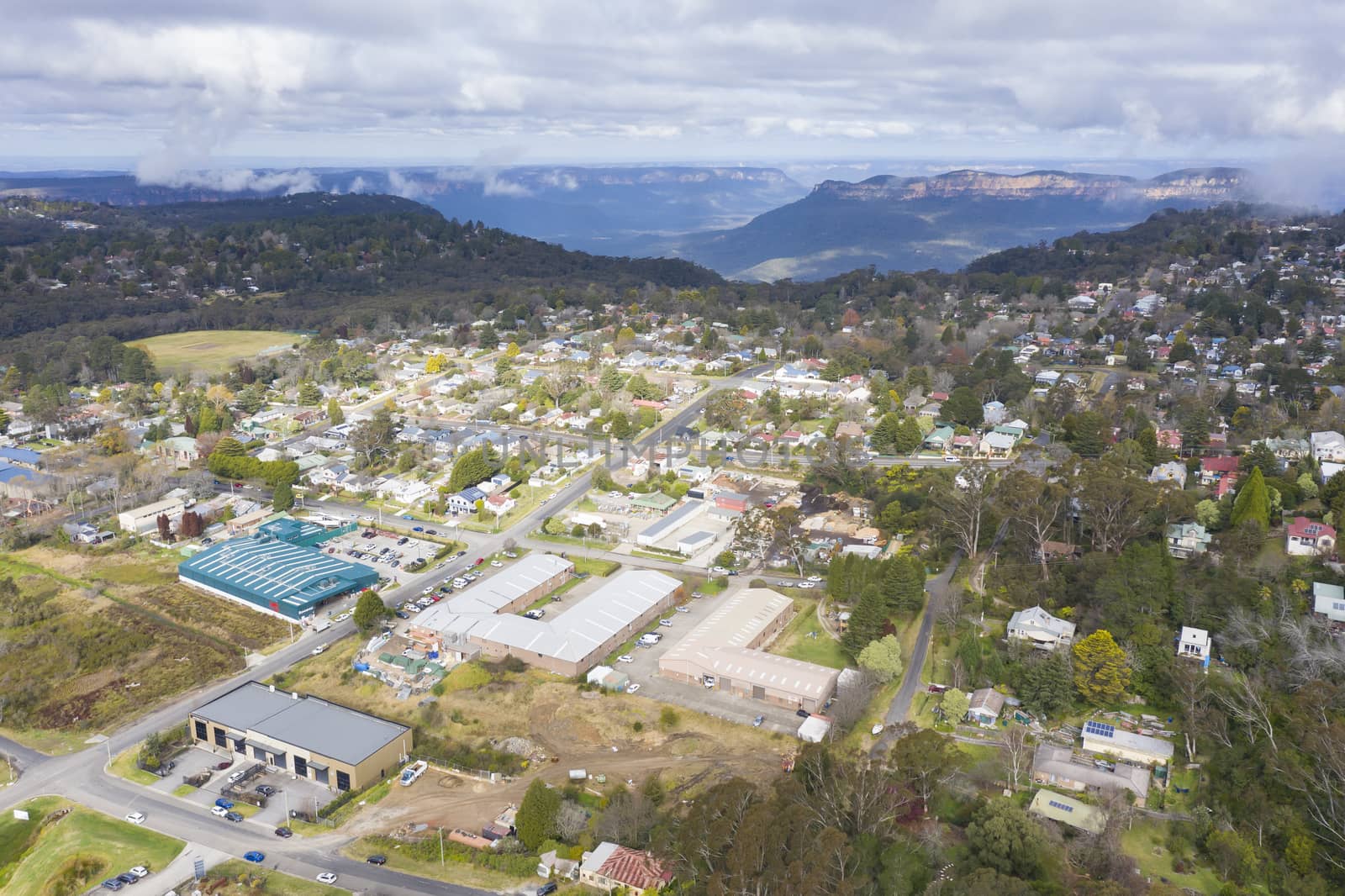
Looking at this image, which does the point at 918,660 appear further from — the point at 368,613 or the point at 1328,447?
the point at 1328,447

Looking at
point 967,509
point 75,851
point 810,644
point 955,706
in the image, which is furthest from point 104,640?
point 967,509

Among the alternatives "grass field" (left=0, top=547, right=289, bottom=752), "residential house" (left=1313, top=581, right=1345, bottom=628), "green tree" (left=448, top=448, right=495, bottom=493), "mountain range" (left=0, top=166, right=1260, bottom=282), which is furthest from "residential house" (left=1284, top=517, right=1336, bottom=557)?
"mountain range" (left=0, top=166, right=1260, bottom=282)

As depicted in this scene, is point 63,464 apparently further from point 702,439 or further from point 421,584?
point 702,439

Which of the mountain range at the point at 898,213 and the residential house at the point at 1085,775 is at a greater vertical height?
the mountain range at the point at 898,213

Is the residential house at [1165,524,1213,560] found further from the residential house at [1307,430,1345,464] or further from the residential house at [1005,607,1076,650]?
the residential house at [1307,430,1345,464]

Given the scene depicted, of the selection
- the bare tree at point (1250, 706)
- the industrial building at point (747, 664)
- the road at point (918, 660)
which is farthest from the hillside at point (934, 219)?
the bare tree at point (1250, 706)

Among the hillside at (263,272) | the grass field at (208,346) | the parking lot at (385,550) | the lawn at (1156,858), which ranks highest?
the hillside at (263,272)

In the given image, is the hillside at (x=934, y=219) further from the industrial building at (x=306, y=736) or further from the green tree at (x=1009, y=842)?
the green tree at (x=1009, y=842)

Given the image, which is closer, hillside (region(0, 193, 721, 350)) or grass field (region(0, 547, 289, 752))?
grass field (region(0, 547, 289, 752))
